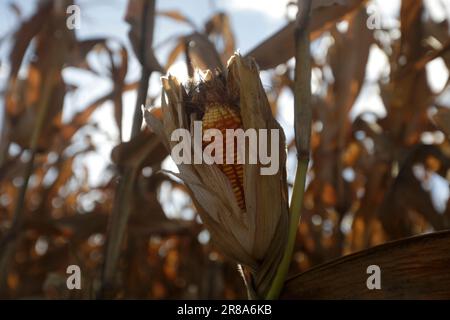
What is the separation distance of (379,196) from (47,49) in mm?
1274

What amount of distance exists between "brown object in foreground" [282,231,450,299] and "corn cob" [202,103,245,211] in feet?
0.53

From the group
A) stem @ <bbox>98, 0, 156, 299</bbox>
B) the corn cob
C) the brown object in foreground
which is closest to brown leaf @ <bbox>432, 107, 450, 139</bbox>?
the brown object in foreground

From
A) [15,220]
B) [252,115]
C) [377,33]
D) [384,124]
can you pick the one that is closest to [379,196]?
[384,124]

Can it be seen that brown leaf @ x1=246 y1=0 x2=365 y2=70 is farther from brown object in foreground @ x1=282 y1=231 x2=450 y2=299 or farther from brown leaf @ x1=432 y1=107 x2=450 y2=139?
brown object in foreground @ x1=282 y1=231 x2=450 y2=299

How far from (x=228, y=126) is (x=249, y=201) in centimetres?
11

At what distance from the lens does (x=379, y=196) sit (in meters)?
2.04

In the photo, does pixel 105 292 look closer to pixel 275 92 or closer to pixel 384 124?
pixel 384 124

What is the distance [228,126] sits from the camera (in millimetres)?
844

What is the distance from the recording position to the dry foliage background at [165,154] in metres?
1.54

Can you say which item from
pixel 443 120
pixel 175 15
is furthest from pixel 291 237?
pixel 175 15

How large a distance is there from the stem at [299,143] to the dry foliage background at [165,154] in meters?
0.45

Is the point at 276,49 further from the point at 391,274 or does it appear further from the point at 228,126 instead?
the point at 391,274

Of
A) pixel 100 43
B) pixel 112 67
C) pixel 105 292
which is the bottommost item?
pixel 105 292

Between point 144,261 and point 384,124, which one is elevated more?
point 384,124
